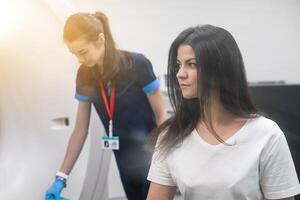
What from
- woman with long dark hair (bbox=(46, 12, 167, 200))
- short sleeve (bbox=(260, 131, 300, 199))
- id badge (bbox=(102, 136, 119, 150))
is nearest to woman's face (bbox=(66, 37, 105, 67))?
woman with long dark hair (bbox=(46, 12, 167, 200))

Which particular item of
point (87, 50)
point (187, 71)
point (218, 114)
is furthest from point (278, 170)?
point (87, 50)

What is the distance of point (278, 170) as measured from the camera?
83 cm

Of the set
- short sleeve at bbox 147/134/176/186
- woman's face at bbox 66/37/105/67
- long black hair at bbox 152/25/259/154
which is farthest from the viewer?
woman's face at bbox 66/37/105/67

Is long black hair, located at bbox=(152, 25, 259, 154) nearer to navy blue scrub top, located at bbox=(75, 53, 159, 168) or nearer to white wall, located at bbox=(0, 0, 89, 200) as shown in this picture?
navy blue scrub top, located at bbox=(75, 53, 159, 168)

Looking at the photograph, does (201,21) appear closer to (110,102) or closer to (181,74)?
(110,102)

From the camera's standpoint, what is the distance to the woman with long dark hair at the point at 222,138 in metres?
0.83

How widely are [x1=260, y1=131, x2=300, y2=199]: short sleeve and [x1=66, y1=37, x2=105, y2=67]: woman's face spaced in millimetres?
629

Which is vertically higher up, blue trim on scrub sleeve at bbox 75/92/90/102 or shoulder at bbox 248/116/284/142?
shoulder at bbox 248/116/284/142

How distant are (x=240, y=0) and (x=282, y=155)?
0.79 meters

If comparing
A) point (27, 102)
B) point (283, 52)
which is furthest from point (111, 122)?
point (283, 52)

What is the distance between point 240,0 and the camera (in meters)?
1.42

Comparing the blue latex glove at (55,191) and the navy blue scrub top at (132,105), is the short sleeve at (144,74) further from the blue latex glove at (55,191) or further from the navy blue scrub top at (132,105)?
the blue latex glove at (55,191)

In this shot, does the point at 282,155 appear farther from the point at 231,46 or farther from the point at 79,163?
the point at 79,163

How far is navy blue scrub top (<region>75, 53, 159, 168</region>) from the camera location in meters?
1.25
